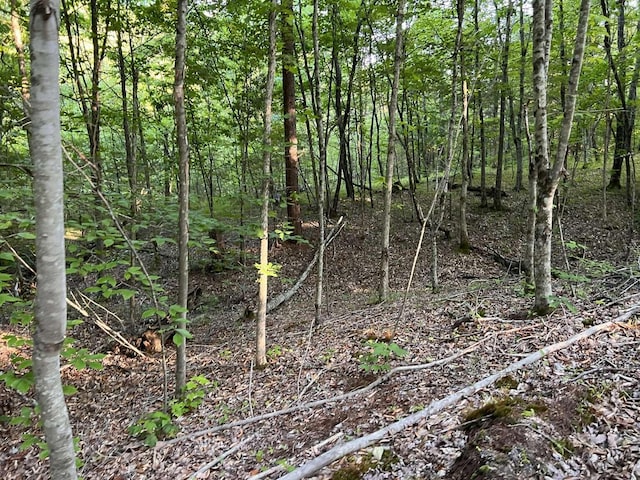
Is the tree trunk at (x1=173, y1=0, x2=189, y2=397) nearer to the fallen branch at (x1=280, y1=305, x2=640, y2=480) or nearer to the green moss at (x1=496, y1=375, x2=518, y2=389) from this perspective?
the fallen branch at (x1=280, y1=305, x2=640, y2=480)

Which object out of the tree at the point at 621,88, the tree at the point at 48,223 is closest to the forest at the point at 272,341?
the tree at the point at 48,223

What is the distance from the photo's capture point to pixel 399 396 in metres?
3.94

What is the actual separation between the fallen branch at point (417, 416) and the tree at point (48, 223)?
184 cm

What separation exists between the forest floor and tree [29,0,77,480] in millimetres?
1984

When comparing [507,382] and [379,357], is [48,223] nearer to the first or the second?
[507,382]

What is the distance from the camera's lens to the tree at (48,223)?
1660mm

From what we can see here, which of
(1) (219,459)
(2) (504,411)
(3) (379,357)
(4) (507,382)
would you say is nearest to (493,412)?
(2) (504,411)

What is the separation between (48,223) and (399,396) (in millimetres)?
3450

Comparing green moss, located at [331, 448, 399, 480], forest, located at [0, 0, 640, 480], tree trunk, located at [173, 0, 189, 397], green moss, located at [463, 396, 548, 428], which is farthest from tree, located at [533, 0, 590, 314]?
tree trunk, located at [173, 0, 189, 397]

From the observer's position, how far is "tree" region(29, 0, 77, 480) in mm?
1660

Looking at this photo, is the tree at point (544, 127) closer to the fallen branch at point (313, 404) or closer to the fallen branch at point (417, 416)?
the fallen branch at point (417, 416)

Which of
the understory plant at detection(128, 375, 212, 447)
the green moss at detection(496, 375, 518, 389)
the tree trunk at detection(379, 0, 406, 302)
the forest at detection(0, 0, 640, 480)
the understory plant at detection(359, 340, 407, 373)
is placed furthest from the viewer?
the tree trunk at detection(379, 0, 406, 302)

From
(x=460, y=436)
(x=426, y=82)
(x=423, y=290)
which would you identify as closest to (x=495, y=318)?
(x=460, y=436)

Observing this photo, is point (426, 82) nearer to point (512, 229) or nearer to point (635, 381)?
point (512, 229)
